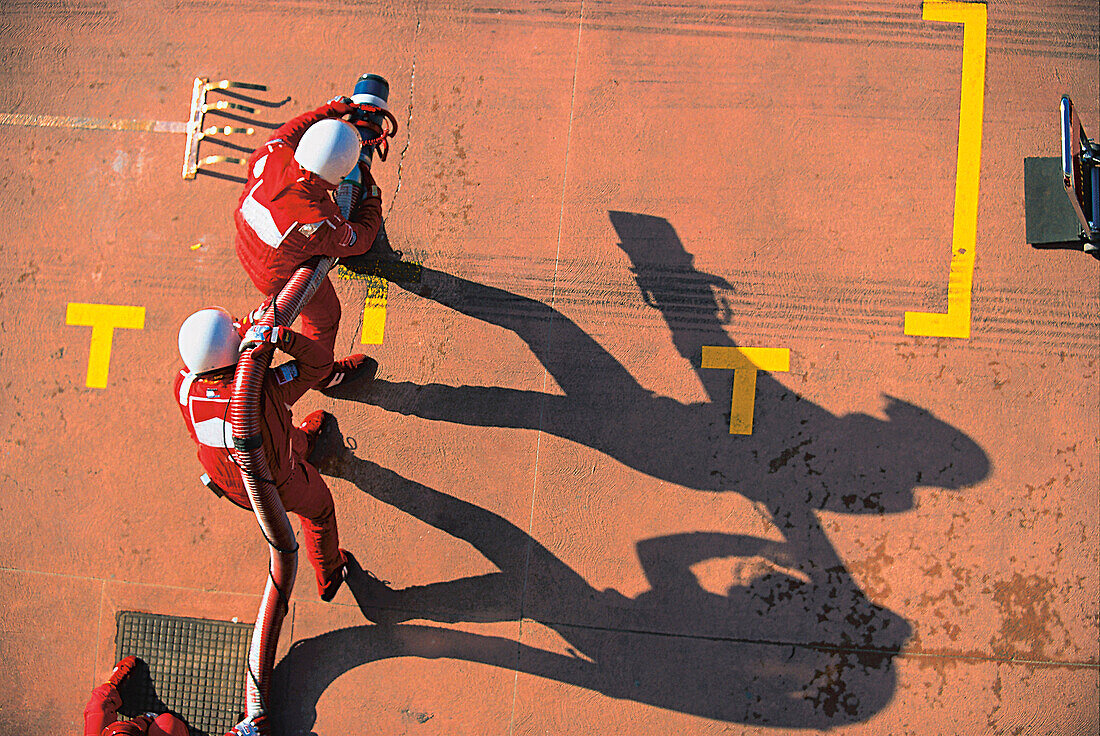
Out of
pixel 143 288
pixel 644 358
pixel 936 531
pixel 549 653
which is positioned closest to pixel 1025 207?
pixel 936 531

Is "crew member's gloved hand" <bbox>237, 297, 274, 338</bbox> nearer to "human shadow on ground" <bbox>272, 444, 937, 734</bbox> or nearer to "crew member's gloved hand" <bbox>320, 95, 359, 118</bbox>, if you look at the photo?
"crew member's gloved hand" <bbox>320, 95, 359, 118</bbox>

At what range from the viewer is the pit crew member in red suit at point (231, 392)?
4.13m

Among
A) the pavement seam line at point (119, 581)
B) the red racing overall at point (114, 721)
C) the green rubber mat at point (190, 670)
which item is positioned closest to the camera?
the red racing overall at point (114, 721)

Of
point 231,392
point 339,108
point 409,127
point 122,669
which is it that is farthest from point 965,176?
point 122,669

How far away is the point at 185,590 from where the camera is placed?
5.68 m

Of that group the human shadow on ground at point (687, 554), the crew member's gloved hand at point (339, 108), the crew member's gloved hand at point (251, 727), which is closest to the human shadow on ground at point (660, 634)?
the human shadow on ground at point (687, 554)

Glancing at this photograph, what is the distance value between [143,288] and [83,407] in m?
1.08

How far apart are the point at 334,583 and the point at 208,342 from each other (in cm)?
227

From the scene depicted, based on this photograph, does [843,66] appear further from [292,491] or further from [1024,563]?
[292,491]

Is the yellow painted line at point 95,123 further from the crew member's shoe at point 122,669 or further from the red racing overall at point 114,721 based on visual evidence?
the red racing overall at point 114,721

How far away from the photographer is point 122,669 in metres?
5.46

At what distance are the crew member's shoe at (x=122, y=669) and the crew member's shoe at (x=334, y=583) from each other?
1530mm

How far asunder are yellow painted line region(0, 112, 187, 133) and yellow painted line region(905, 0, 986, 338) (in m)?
6.28

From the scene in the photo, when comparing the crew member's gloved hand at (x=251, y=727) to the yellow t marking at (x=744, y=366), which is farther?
the yellow t marking at (x=744, y=366)
